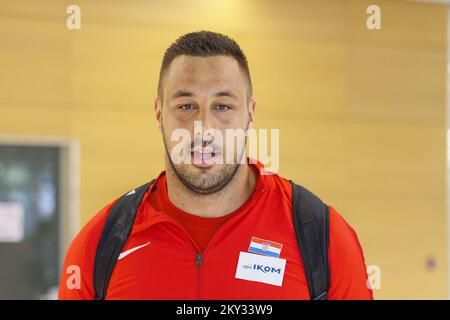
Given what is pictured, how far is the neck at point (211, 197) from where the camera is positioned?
1.46m

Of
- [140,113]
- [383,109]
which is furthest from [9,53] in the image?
[383,109]

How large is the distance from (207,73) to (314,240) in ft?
1.67

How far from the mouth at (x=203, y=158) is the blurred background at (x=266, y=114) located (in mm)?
627

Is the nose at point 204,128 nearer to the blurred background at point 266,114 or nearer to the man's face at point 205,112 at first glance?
the man's face at point 205,112

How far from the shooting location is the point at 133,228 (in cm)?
140

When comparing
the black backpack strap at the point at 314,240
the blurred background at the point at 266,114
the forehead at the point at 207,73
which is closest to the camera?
the black backpack strap at the point at 314,240

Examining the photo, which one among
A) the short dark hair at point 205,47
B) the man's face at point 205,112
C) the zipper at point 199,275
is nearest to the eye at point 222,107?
the man's face at point 205,112

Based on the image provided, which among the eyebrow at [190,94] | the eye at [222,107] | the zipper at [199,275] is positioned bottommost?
the zipper at [199,275]

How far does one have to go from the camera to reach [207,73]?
1.43 metres

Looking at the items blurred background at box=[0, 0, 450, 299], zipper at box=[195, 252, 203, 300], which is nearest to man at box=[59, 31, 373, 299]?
zipper at box=[195, 252, 203, 300]

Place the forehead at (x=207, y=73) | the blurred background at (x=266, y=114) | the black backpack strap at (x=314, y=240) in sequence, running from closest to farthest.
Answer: the black backpack strap at (x=314, y=240), the forehead at (x=207, y=73), the blurred background at (x=266, y=114)

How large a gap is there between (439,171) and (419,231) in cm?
31

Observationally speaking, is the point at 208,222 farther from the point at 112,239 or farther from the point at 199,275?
the point at 112,239

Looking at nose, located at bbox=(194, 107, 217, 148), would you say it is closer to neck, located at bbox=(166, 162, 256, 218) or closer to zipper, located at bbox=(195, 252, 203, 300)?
neck, located at bbox=(166, 162, 256, 218)
